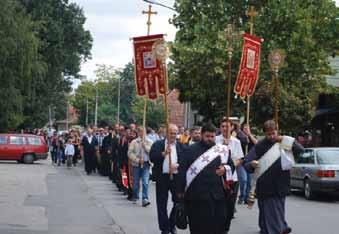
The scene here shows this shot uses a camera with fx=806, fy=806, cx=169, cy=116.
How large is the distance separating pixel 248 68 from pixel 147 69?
Result: 231 centimetres

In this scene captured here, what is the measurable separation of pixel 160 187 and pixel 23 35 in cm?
3579

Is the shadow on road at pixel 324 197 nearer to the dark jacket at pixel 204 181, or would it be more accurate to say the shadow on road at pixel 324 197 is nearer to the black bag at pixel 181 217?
the black bag at pixel 181 217

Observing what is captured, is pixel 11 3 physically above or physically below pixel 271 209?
above

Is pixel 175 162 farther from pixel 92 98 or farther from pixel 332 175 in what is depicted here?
pixel 92 98

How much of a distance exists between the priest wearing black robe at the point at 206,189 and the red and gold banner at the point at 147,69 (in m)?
7.22

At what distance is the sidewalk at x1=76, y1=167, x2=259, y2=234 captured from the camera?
1410cm

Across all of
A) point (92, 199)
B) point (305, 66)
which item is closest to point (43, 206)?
point (92, 199)

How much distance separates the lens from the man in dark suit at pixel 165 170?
12.7 meters

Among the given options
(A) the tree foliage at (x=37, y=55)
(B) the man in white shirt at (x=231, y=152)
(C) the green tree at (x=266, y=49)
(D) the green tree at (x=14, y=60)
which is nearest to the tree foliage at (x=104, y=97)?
(A) the tree foliage at (x=37, y=55)

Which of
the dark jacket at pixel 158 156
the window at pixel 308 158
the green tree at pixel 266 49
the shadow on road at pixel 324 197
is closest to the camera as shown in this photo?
the dark jacket at pixel 158 156

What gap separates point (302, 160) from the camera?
2233cm

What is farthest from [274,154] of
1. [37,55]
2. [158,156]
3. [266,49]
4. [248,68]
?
[37,55]

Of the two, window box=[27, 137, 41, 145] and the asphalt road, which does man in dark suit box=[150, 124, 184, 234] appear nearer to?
the asphalt road

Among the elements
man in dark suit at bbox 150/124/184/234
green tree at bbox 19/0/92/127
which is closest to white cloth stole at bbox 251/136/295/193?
man in dark suit at bbox 150/124/184/234
